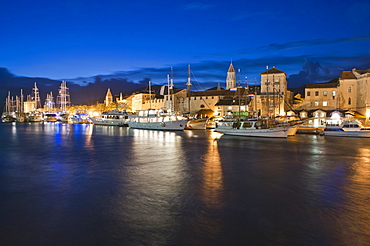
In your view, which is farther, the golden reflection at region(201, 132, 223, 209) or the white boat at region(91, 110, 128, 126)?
the white boat at region(91, 110, 128, 126)

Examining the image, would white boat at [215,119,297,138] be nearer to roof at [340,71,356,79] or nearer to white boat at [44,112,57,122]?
roof at [340,71,356,79]

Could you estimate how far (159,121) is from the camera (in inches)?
1799

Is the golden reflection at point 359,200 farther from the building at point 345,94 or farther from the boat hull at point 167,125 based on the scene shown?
the building at point 345,94

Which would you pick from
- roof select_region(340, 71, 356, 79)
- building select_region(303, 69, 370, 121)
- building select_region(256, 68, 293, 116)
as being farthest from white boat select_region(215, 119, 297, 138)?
roof select_region(340, 71, 356, 79)

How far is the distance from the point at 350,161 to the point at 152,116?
35.3 metres

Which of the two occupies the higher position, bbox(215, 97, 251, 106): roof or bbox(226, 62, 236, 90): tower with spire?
bbox(226, 62, 236, 90): tower with spire

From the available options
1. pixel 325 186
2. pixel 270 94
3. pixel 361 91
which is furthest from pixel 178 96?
pixel 325 186

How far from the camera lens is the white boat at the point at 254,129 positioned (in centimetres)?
3067

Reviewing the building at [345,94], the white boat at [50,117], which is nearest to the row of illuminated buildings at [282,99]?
the building at [345,94]

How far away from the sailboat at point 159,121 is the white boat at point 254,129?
8.40m

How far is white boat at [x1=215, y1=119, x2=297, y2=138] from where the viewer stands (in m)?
30.7

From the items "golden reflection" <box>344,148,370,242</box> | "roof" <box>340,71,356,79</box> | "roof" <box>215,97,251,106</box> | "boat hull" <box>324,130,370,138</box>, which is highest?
"roof" <box>340,71,356,79</box>

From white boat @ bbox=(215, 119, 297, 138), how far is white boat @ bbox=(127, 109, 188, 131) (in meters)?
8.33

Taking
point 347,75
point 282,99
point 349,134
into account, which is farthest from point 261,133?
point 347,75
